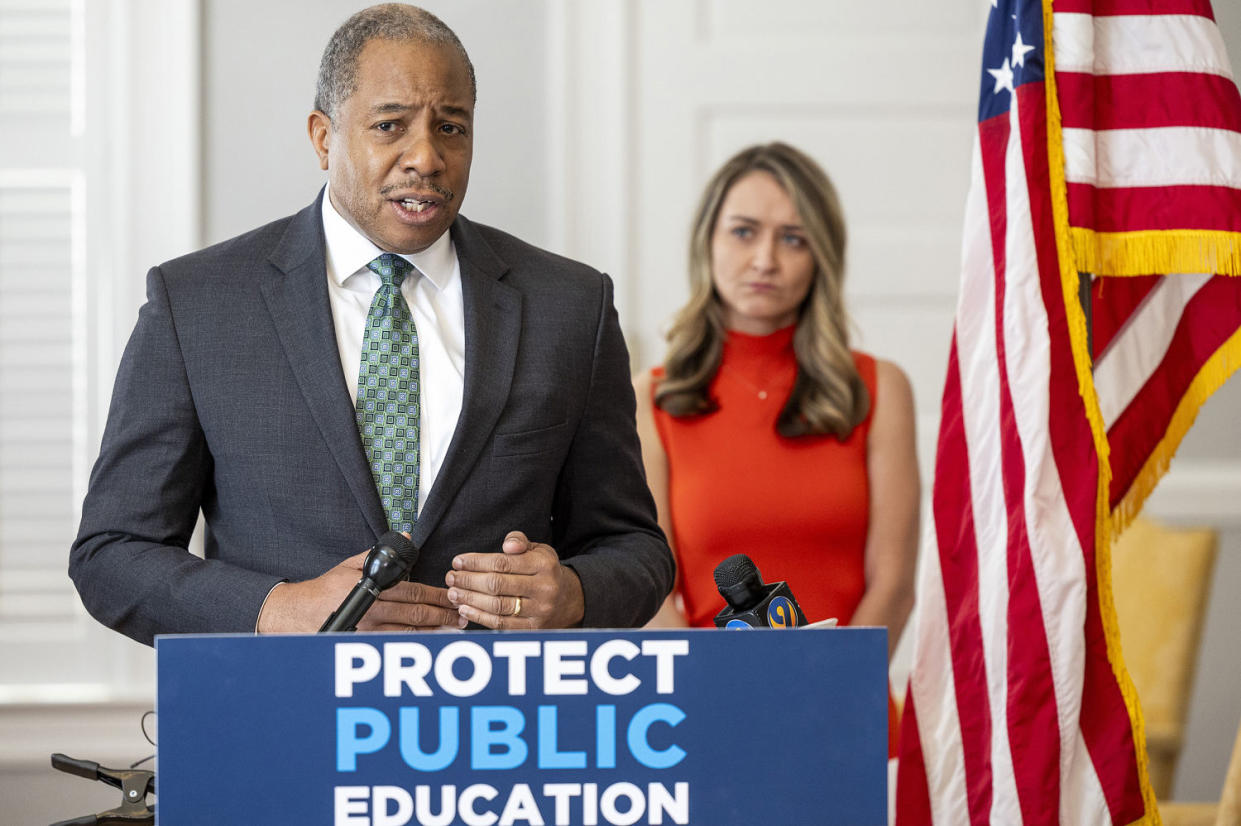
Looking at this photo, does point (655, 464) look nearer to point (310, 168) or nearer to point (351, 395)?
point (351, 395)

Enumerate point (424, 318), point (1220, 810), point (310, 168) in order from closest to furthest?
point (424, 318) < point (1220, 810) < point (310, 168)

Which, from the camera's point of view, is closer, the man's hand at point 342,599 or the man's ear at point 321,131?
the man's hand at point 342,599

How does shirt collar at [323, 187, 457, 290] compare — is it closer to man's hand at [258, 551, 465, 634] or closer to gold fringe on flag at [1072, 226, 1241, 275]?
man's hand at [258, 551, 465, 634]

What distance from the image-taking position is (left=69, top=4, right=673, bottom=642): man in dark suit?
145 cm

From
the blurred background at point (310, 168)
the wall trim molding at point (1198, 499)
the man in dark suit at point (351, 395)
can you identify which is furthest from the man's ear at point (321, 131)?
the wall trim molding at point (1198, 499)

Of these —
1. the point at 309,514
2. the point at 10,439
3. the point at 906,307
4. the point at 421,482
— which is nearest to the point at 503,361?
the point at 421,482

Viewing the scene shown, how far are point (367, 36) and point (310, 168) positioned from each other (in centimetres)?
171

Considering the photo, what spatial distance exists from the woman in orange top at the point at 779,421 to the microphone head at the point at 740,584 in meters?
1.22

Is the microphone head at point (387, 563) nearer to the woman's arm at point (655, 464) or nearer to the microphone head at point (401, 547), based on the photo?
the microphone head at point (401, 547)

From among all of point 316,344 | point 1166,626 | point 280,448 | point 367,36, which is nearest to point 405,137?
point 367,36

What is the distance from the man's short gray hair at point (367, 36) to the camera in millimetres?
1479

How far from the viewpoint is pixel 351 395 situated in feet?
4.94

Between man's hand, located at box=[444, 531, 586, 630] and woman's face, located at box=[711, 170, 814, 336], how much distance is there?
1.27 meters

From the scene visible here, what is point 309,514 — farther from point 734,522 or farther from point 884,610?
point 884,610
